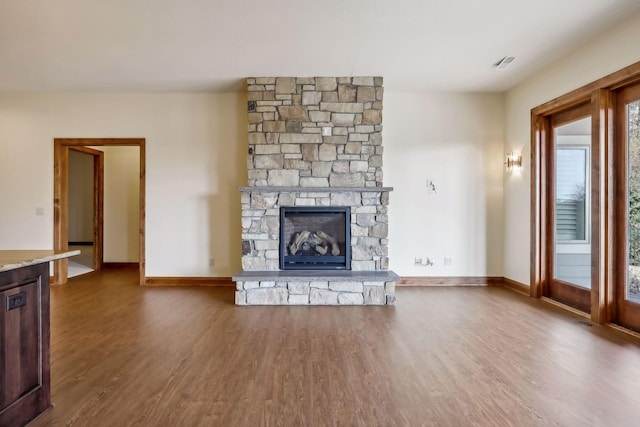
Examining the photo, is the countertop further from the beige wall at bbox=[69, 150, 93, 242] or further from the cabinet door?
the beige wall at bbox=[69, 150, 93, 242]

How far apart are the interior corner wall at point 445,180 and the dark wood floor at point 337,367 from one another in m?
1.30

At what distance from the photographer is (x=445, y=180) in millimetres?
5230

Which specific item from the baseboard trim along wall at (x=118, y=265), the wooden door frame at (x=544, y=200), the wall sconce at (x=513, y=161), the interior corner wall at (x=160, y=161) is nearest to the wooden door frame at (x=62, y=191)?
the interior corner wall at (x=160, y=161)

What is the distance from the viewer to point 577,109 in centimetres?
399

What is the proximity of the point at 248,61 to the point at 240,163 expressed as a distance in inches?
60.1

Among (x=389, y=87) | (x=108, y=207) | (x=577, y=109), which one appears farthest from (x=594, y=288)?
(x=108, y=207)

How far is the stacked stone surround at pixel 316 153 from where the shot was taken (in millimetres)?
4531

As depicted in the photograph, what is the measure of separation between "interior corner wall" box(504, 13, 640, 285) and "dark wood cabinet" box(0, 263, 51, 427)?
4.75 m

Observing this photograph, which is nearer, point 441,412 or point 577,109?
point 441,412

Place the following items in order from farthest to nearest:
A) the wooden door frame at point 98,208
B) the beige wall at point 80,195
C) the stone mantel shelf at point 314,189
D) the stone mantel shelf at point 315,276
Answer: the beige wall at point 80,195
the wooden door frame at point 98,208
the stone mantel shelf at point 314,189
the stone mantel shelf at point 315,276

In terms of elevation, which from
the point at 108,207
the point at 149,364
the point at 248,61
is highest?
the point at 248,61

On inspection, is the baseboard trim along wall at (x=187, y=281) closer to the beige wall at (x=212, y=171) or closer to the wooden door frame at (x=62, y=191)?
the beige wall at (x=212, y=171)

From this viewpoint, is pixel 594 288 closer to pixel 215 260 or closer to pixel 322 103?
pixel 322 103

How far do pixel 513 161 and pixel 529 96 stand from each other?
0.86 metres
